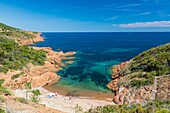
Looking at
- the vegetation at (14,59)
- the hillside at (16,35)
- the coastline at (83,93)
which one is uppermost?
the hillside at (16,35)

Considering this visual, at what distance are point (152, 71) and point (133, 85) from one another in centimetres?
584

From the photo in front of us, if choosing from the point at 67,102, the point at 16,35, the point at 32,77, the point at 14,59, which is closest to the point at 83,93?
the point at 67,102

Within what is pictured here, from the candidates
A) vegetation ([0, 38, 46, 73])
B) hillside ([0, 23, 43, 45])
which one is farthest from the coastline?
hillside ([0, 23, 43, 45])

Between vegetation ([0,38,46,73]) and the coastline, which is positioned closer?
the coastline

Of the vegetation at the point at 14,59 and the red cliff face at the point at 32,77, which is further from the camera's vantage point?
the vegetation at the point at 14,59

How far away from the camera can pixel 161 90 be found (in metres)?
33.5

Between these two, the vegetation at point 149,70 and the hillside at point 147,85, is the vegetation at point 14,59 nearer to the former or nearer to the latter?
the hillside at point 147,85

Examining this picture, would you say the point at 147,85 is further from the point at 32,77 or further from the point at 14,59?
the point at 14,59

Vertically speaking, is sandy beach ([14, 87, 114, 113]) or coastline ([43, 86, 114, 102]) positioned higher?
coastline ([43, 86, 114, 102])

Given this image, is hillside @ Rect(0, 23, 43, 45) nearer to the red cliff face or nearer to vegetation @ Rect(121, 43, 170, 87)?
the red cliff face

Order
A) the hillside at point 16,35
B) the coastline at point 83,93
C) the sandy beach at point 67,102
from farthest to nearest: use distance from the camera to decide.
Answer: the hillside at point 16,35 < the coastline at point 83,93 < the sandy beach at point 67,102

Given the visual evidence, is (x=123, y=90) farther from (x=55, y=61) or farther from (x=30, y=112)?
(x=55, y=61)

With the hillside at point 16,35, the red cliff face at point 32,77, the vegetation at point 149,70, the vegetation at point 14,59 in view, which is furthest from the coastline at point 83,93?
the hillside at point 16,35

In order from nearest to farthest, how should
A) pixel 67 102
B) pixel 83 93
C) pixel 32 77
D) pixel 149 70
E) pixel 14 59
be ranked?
pixel 67 102 → pixel 83 93 → pixel 149 70 → pixel 32 77 → pixel 14 59
